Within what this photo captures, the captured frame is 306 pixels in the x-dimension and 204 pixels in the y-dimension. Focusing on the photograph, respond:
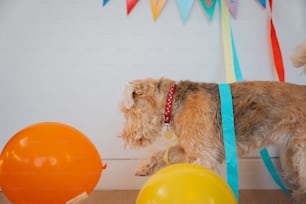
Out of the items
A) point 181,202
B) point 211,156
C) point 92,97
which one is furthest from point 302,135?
point 92,97

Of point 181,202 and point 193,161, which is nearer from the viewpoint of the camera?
point 181,202

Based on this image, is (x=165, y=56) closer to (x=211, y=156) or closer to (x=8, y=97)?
(x=211, y=156)

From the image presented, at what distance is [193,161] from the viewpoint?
1655mm

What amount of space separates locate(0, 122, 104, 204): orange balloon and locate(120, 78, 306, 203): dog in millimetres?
484

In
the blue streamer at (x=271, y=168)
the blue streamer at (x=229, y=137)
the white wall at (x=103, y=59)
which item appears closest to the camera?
the blue streamer at (x=229, y=137)

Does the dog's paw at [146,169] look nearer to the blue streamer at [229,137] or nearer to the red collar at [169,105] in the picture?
the red collar at [169,105]

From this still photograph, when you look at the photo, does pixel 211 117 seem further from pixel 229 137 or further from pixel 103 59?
pixel 103 59

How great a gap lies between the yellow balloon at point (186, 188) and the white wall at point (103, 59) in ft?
3.95

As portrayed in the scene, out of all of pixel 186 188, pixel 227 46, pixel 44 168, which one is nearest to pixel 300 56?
pixel 227 46

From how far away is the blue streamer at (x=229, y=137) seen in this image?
158 cm

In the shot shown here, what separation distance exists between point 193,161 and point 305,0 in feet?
4.91

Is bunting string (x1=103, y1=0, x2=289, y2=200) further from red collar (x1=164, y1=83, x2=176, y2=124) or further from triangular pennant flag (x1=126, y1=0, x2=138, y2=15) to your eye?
red collar (x1=164, y1=83, x2=176, y2=124)

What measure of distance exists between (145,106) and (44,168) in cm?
66

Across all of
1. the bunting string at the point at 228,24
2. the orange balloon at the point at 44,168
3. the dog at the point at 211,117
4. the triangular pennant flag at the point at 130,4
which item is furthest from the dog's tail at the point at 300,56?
the orange balloon at the point at 44,168
